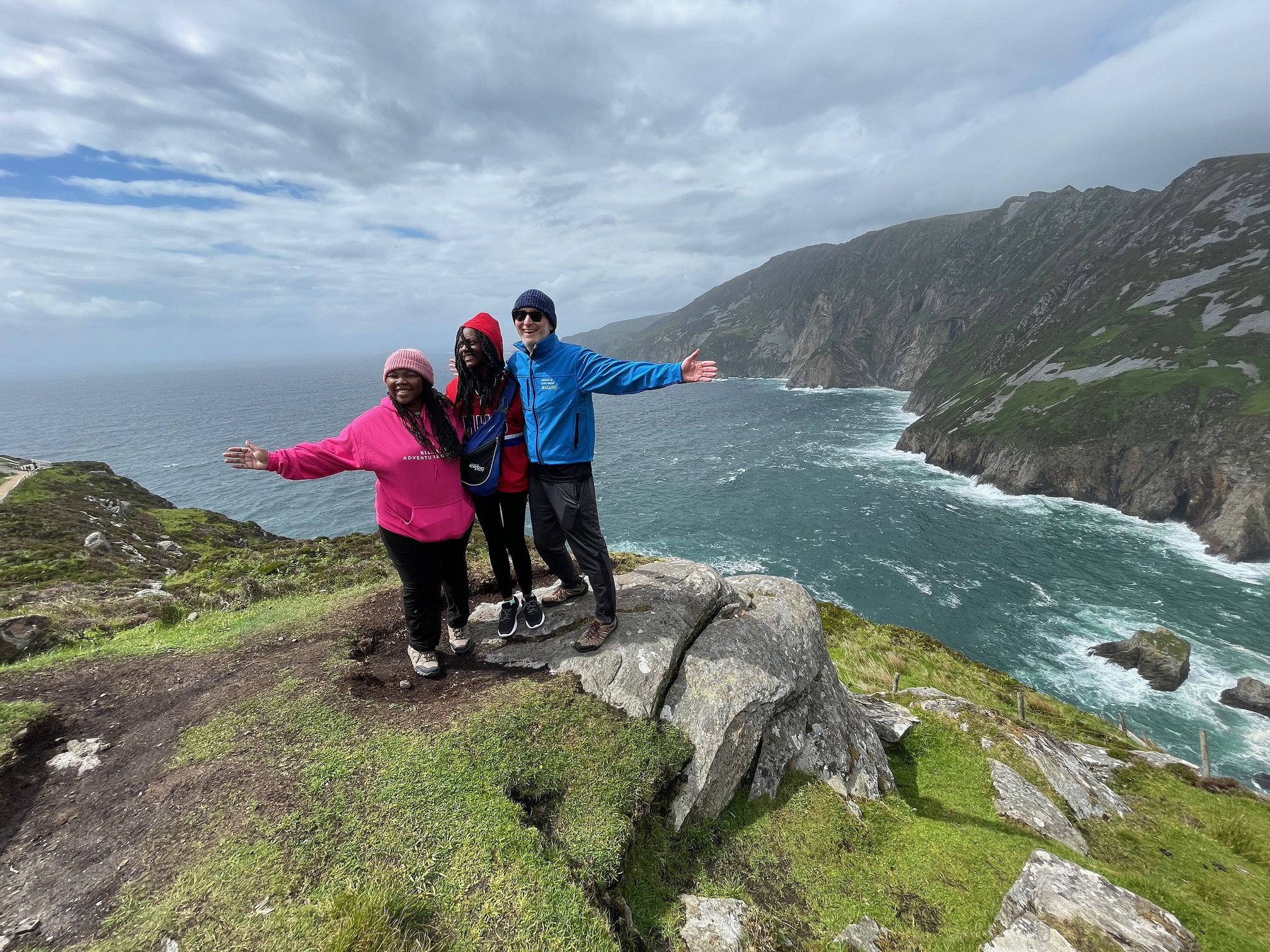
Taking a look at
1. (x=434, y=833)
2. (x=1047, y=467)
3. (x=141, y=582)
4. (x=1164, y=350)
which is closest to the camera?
(x=434, y=833)

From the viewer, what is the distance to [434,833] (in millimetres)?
5004

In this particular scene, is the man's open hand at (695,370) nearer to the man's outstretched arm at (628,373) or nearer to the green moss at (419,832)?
the man's outstretched arm at (628,373)

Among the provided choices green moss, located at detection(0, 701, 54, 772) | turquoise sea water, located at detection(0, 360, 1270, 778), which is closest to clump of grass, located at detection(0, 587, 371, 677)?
green moss, located at detection(0, 701, 54, 772)

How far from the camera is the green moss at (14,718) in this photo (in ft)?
19.1

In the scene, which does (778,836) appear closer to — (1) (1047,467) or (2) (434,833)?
(2) (434,833)

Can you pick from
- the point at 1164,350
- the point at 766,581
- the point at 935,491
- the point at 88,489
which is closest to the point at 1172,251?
the point at 1164,350

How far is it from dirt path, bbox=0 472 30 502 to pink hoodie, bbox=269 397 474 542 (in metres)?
51.0

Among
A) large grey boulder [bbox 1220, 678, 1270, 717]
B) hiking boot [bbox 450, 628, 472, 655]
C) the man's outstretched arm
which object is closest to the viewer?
the man's outstretched arm

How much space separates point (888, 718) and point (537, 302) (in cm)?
1206

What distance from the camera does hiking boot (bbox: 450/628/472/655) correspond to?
8.33 meters

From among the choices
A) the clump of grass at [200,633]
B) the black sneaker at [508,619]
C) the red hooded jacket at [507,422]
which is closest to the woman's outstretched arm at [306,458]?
the red hooded jacket at [507,422]

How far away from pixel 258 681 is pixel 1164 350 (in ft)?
513

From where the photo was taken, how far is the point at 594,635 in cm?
807

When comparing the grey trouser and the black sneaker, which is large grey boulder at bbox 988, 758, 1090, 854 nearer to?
the grey trouser
